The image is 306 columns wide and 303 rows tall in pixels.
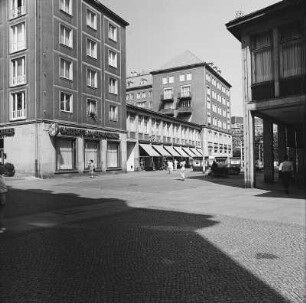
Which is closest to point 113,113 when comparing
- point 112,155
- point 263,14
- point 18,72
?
point 112,155

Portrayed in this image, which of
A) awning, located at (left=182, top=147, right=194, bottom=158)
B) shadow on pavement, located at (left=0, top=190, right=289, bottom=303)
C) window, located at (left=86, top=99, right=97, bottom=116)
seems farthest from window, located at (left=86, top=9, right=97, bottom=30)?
shadow on pavement, located at (left=0, top=190, right=289, bottom=303)

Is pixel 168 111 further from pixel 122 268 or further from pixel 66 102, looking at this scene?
pixel 122 268

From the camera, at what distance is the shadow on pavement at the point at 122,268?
4.33 meters

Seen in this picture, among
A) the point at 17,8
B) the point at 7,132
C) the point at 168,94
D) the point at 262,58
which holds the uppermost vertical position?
the point at 168,94

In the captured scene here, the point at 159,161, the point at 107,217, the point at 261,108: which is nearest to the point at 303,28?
the point at 261,108

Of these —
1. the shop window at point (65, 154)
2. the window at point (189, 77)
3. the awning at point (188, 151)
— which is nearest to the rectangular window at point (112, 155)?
the shop window at point (65, 154)

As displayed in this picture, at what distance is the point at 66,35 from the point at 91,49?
407cm

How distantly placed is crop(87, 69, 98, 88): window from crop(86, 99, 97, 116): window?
168cm

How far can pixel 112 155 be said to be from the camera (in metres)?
39.2

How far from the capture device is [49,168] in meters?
29.5

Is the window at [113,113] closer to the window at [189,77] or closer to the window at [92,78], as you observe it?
the window at [92,78]

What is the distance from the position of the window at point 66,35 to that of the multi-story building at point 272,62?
1803cm

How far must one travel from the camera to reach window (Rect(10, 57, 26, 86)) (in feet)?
101

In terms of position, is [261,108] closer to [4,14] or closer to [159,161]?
[4,14]
